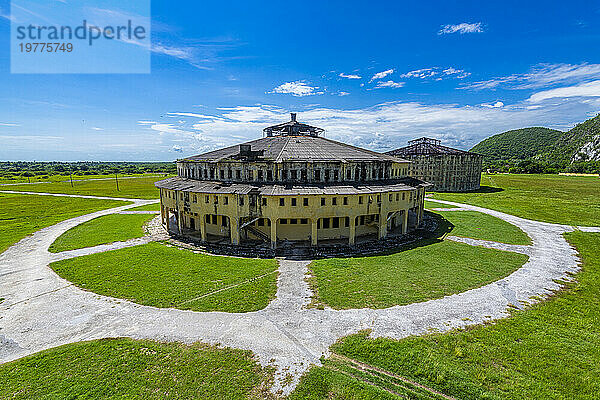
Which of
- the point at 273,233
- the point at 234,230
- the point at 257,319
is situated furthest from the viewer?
the point at 234,230

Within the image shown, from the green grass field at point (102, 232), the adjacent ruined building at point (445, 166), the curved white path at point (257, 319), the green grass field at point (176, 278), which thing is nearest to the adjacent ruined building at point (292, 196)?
the green grass field at point (176, 278)

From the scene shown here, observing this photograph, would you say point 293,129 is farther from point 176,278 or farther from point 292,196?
point 176,278

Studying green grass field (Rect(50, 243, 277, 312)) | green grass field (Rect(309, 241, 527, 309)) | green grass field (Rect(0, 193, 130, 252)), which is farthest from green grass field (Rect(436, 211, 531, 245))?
green grass field (Rect(0, 193, 130, 252))

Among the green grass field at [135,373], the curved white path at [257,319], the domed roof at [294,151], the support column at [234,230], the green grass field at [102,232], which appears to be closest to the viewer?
the green grass field at [135,373]

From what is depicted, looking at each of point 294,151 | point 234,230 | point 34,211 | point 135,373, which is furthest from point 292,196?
point 34,211

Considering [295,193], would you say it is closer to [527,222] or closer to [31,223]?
[527,222]

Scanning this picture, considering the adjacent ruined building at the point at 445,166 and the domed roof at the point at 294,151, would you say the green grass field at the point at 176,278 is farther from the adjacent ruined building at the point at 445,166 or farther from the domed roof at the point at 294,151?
the adjacent ruined building at the point at 445,166
